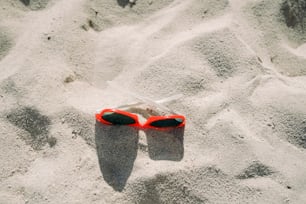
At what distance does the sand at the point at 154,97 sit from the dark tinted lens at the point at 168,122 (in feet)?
0.19

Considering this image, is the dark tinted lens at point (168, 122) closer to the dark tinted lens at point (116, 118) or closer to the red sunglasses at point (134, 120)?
the red sunglasses at point (134, 120)

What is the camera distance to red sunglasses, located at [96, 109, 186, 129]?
1.69 m

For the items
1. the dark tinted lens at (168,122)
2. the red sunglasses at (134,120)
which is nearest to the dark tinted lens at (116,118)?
the red sunglasses at (134,120)

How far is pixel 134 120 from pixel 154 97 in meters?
0.25

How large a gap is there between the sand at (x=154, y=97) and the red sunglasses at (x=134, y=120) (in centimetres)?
5

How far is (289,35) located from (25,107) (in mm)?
1832

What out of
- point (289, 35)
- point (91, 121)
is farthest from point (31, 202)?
point (289, 35)

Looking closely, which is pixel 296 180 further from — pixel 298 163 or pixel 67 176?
pixel 67 176

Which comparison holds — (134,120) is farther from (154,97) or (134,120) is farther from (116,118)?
(154,97)

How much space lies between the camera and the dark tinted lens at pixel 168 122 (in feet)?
5.66

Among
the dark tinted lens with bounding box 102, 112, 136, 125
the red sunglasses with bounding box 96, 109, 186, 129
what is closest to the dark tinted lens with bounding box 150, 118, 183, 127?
the red sunglasses with bounding box 96, 109, 186, 129

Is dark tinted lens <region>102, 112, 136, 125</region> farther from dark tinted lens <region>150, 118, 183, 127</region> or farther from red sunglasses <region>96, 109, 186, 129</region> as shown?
dark tinted lens <region>150, 118, 183, 127</region>

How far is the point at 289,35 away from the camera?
7.14ft

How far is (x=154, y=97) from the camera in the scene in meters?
1.88
